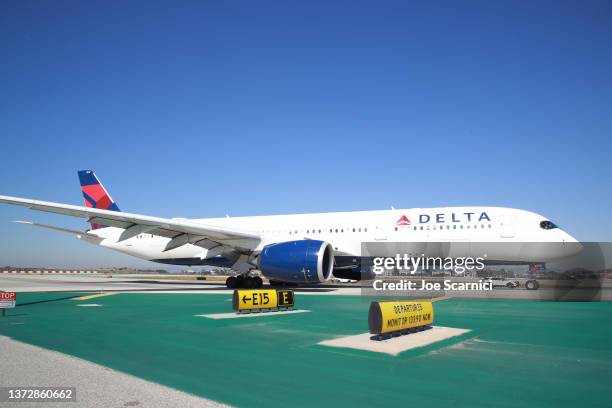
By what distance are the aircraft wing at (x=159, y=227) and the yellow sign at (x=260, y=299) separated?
6.43m

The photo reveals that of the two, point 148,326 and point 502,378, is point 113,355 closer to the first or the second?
point 148,326

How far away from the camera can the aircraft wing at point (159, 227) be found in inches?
646

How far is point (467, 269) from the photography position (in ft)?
63.0

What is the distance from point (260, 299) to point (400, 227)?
Result: 9762 mm

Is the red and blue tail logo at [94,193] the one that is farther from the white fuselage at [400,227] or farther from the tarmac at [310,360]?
the tarmac at [310,360]

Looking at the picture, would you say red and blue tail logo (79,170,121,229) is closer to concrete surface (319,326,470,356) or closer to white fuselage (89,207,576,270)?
white fuselage (89,207,576,270)

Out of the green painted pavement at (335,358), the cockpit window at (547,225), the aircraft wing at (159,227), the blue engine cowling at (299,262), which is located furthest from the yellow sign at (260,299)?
the cockpit window at (547,225)

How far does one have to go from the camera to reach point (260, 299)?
472 inches

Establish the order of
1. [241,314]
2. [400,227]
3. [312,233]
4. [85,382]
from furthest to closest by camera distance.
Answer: [312,233]
[400,227]
[241,314]
[85,382]

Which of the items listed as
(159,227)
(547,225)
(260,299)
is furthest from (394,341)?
(547,225)

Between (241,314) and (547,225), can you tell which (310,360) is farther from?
(547,225)

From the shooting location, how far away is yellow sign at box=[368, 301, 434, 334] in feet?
24.6

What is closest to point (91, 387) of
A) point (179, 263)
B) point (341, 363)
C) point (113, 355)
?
point (113, 355)

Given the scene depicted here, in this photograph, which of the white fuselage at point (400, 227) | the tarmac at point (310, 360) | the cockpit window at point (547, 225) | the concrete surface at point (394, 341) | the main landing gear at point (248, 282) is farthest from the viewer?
the main landing gear at point (248, 282)
